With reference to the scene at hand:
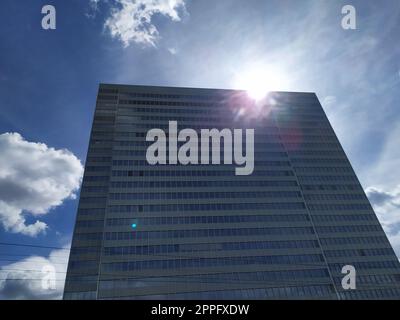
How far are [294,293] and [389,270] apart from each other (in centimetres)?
2894

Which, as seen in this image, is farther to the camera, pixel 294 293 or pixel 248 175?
pixel 248 175

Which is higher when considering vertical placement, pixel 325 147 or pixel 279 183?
pixel 325 147

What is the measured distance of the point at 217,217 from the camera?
6812 cm

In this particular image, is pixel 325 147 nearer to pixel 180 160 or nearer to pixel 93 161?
pixel 180 160

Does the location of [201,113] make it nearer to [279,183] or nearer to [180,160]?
[180,160]

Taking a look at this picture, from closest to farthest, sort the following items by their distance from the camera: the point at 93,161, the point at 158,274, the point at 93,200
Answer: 1. the point at 158,274
2. the point at 93,200
3. the point at 93,161

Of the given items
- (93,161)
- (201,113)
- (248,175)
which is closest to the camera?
(93,161)

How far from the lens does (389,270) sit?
6919 cm

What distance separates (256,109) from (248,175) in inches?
1097

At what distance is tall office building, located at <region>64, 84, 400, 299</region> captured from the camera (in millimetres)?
59000

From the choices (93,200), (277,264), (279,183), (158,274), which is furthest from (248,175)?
(93,200)

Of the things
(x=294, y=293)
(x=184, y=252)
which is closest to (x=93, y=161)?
(x=184, y=252)

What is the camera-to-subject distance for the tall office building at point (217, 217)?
59.0 meters
